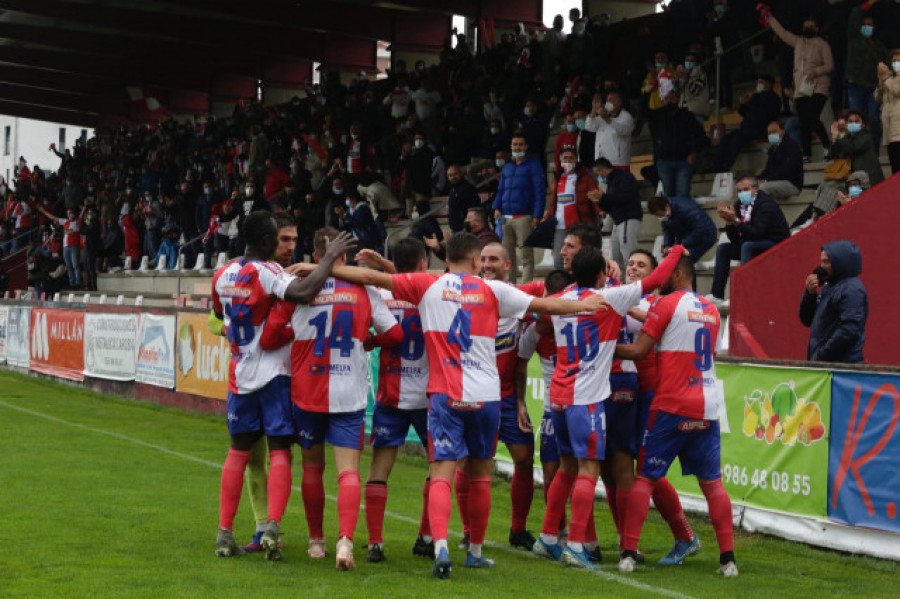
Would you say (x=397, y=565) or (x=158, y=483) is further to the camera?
(x=158, y=483)

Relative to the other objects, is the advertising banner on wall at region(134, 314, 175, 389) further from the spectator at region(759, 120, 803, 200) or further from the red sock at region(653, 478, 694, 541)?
the red sock at region(653, 478, 694, 541)

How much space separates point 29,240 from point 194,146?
10889 mm

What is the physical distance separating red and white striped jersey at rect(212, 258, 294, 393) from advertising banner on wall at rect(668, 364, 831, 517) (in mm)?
4346

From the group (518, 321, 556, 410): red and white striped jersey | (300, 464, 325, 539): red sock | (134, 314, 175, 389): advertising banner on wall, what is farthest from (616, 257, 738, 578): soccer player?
(134, 314, 175, 389): advertising banner on wall

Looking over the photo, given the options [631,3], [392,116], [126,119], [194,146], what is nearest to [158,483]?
[392,116]

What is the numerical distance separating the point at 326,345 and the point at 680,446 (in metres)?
2.45

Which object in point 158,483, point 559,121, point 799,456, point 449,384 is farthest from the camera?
point 559,121

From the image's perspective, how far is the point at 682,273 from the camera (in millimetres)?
8766

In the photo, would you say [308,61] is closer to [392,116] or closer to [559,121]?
[392,116]

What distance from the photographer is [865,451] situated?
9.77 meters

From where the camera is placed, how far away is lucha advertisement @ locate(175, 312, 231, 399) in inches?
747

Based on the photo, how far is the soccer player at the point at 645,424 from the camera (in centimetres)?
891

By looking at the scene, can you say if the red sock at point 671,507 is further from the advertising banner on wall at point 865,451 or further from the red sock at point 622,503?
the advertising banner on wall at point 865,451

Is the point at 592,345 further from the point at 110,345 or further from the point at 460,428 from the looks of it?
the point at 110,345
